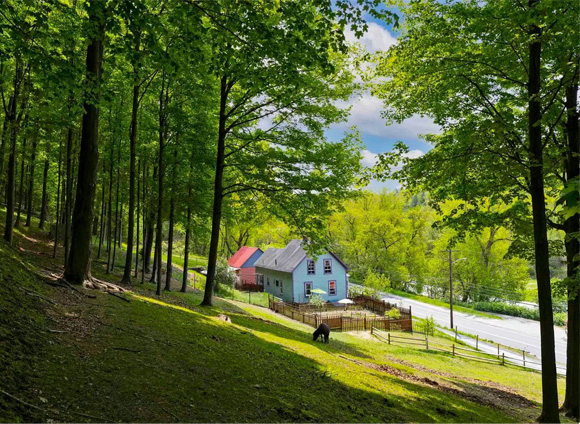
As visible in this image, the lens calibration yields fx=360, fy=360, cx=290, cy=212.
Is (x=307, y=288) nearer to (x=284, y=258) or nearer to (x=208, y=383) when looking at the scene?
(x=284, y=258)

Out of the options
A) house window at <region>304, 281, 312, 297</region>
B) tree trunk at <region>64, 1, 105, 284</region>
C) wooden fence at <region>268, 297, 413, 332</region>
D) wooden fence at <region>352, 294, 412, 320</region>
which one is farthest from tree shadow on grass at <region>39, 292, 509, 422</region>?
house window at <region>304, 281, 312, 297</region>

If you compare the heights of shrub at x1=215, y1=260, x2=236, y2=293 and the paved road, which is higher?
shrub at x1=215, y1=260, x2=236, y2=293

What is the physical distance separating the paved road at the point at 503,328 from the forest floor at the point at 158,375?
23.8 meters

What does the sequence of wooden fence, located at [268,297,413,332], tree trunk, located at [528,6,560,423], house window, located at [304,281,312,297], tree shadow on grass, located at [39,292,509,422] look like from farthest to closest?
house window, located at [304,281,312,297]
wooden fence, located at [268,297,413,332]
tree trunk, located at [528,6,560,423]
tree shadow on grass, located at [39,292,509,422]

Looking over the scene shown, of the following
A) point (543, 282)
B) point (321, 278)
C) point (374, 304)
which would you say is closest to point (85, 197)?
point (543, 282)

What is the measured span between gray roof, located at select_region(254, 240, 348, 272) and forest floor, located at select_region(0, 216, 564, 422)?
103 feet

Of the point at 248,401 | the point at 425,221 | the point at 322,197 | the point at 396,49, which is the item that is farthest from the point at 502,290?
the point at 248,401

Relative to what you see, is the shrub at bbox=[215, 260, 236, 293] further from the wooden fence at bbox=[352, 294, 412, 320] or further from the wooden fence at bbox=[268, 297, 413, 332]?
the wooden fence at bbox=[352, 294, 412, 320]

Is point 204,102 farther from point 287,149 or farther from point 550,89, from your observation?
point 550,89

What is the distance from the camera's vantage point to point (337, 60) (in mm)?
14828

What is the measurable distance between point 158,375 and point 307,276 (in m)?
37.4

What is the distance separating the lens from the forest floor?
3969 millimetres

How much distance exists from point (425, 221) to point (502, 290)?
14.9m

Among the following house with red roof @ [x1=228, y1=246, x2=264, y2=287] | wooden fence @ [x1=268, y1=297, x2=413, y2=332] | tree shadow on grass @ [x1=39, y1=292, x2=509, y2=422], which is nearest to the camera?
tree shadow on grass @ [x1=39, y1=292, x2=509, y2=422]
